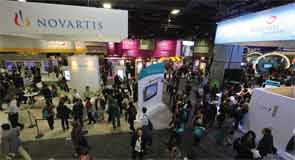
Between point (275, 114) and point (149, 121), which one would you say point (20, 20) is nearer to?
point (149, 121)

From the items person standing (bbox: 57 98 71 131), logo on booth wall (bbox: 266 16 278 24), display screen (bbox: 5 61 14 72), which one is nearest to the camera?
logo on booth wall (bbox: 266 16 278 24)

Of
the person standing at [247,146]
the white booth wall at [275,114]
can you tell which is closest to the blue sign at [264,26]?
the white booth wall at [275,114]

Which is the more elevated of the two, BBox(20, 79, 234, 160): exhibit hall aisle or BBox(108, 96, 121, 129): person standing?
BBox(108, 96, 121, 129): person standing

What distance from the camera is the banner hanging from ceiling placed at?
4344 mm

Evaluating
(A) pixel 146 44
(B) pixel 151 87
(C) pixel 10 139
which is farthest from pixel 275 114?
(A) pixel 146 44

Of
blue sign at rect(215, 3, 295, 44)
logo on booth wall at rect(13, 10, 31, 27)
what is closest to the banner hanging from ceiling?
logo on booth wall at rect(13, 10, 31, 27)

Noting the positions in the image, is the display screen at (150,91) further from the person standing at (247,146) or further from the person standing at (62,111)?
the person standing at (247,146)

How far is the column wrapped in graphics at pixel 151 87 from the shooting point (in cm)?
682

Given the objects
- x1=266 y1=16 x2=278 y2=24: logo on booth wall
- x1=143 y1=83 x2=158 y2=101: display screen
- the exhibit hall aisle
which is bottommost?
the exhibit hall aisle

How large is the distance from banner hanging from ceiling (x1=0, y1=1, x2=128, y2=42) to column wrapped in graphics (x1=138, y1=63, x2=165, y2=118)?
1.93m

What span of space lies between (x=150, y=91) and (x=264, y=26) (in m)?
4.22

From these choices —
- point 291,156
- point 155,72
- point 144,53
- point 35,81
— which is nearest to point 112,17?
point 155,72

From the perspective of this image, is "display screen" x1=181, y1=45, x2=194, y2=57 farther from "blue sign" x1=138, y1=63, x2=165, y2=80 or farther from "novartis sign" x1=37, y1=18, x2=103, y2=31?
"novartis sign" x1=37, y1=18, x2=103, y2=31

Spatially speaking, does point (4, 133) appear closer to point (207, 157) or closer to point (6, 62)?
point (207, 157)
